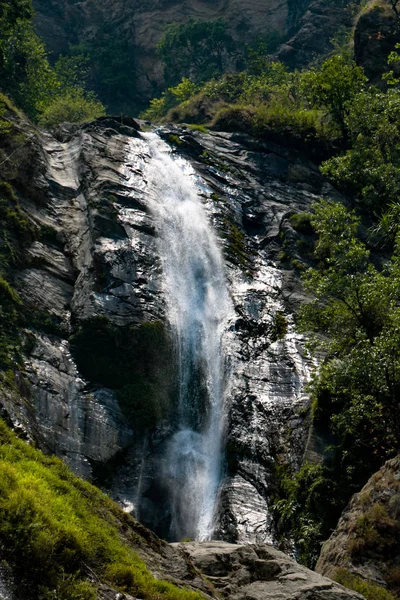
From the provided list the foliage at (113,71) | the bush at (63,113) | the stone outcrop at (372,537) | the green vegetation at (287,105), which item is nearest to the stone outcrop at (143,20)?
the foliage at (113,71)

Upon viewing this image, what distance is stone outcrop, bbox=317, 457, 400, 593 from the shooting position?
1254 centimetres

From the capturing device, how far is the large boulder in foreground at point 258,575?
9.89m

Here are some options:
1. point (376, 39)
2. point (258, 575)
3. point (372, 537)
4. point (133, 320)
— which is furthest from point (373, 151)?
point (258, 575)

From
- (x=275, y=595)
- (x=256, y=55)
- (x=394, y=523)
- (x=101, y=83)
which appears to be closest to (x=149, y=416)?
(x=394, y=523)

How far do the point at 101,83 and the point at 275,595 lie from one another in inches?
2730

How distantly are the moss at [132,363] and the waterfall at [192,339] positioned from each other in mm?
581

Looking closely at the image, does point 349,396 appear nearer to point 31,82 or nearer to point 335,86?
point 335,86

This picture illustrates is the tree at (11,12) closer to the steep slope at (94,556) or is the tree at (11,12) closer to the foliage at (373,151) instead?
the foliage at (373,151)

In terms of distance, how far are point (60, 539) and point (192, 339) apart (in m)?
14.8

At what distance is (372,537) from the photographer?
1304 centimetres

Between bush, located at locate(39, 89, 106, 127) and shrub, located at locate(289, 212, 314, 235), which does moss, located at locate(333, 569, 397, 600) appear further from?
bush, located at locate(39, 89, 106, 127)

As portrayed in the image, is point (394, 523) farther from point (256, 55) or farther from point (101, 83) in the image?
point (101, 83)

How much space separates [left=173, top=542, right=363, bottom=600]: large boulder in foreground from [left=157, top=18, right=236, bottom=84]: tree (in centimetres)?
6015

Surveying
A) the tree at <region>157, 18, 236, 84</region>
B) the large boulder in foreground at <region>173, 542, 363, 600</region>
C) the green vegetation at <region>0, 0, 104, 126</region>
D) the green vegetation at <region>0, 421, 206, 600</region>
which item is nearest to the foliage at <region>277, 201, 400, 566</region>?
the large boulder in foreground at <region>173, 542, 363, 600</region>
